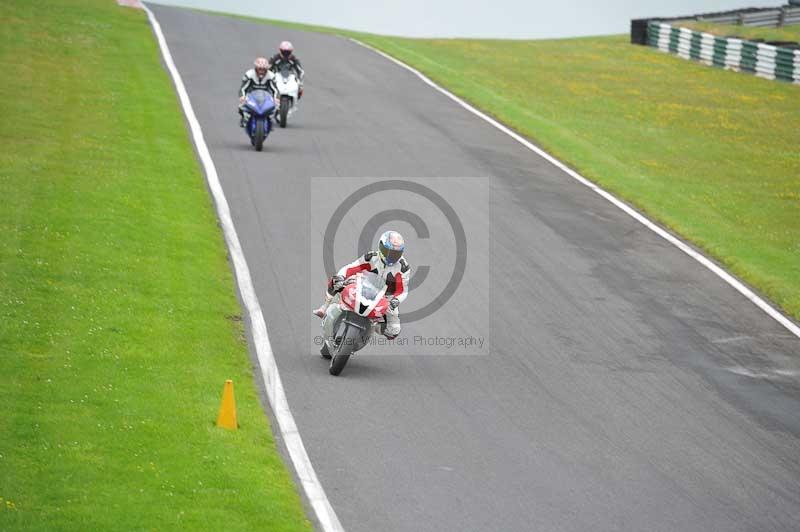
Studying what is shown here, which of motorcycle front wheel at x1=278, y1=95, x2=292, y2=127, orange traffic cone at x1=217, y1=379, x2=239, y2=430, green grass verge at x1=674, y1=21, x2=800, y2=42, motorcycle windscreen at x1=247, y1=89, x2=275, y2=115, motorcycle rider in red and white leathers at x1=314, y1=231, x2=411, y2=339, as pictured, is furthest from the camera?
green grass verge at x1=674, y1=21, x2=800, y2=42

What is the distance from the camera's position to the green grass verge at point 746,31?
→ 5441cm

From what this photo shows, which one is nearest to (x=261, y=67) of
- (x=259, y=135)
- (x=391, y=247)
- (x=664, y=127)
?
(x=259, y=135)

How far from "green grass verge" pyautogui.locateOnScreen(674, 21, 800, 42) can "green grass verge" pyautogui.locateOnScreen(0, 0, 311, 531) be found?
35.1m

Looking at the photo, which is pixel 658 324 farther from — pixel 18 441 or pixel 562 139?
pixel 562 139

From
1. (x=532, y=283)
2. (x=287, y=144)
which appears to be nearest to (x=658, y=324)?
(x=532, y=283)

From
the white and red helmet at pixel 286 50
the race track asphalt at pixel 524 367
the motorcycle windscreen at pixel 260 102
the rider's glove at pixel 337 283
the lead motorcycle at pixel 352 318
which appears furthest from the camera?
the white and red helmet at pixel 286 50

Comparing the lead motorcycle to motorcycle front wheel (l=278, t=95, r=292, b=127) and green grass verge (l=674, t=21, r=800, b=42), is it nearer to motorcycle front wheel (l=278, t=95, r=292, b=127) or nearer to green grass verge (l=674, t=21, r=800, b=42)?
motorcycle front wheel (l=278, t=95, r=292, b=127)

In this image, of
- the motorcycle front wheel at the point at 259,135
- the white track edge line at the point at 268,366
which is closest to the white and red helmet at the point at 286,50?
the white track edge line at the point at 268,366

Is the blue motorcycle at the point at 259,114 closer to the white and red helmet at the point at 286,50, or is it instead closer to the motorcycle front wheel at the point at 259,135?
the motorcycle front wheel at the point at 259,135

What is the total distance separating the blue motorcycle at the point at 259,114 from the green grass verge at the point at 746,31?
113ft

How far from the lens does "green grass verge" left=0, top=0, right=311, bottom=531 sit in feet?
33.0

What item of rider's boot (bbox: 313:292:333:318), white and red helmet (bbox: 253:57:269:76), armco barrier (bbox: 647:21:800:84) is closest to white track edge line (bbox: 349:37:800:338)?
white and red helmet (bbox: 253:57:269:76)

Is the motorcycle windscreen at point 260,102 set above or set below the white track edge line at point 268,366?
above

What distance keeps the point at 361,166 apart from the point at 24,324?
1178 cm
